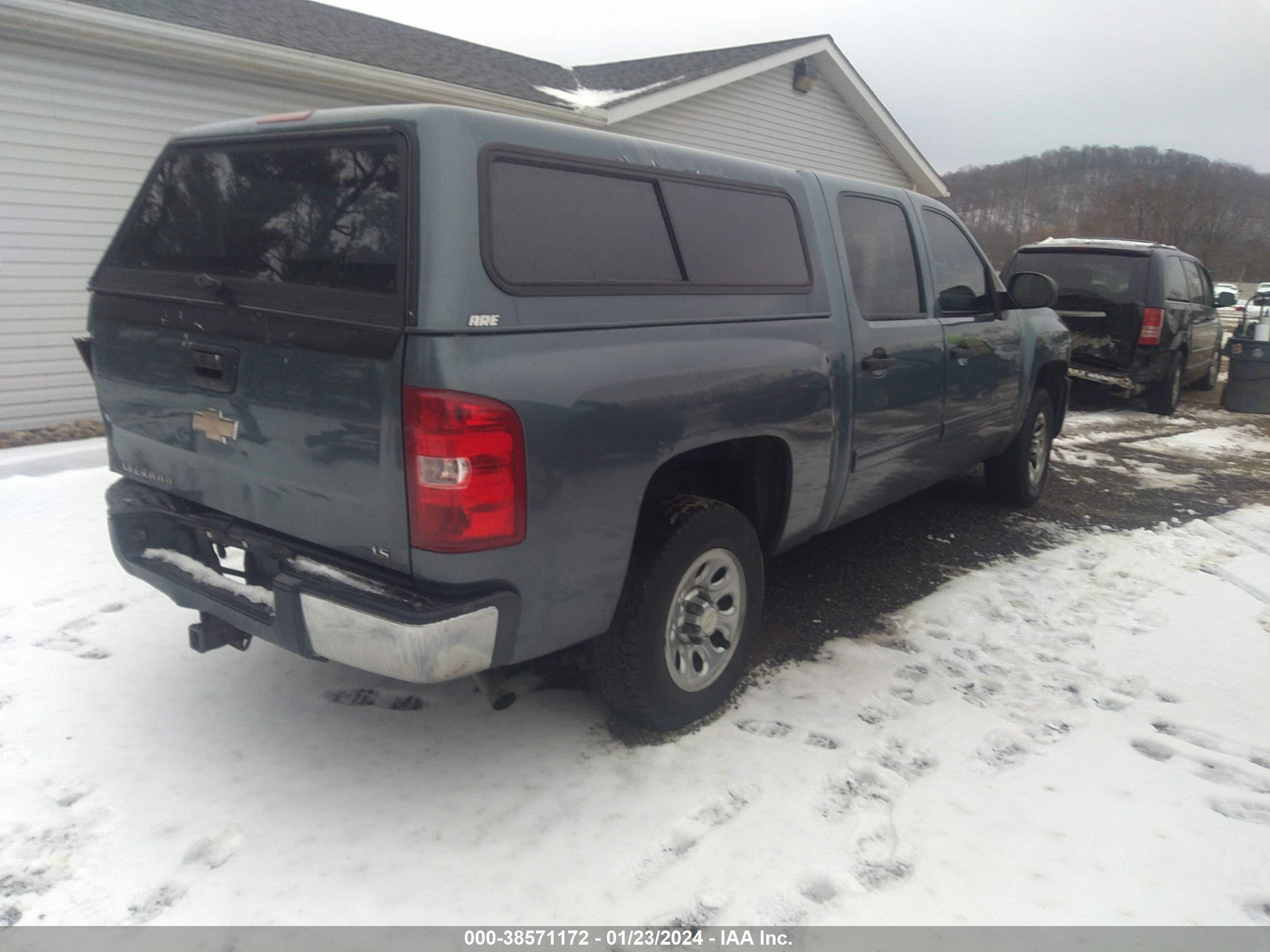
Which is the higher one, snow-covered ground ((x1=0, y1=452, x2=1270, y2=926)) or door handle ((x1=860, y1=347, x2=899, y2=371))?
door handle ((x1=860, y1=347, x2=899, y2=371))

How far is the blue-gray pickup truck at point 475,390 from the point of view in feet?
7.43

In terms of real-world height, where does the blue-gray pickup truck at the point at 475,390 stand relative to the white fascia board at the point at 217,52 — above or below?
below

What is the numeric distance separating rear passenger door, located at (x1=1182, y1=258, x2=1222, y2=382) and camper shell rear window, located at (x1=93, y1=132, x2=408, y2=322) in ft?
35.5

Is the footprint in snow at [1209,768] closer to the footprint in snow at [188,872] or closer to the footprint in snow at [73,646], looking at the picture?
the footprint in snow at [188,872]

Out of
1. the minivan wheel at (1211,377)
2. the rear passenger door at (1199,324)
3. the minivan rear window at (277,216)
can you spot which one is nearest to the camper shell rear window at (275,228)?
the minivan rear window at (277,216)

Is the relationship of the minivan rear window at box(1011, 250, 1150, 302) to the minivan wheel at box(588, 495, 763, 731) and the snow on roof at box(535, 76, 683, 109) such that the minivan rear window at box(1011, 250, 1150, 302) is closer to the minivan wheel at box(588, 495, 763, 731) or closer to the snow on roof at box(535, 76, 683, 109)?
the snow on roof at box(535, 76, 683, 109)

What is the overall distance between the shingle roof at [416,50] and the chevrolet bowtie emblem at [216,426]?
6353 millimetres

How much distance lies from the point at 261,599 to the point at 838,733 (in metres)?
2.02

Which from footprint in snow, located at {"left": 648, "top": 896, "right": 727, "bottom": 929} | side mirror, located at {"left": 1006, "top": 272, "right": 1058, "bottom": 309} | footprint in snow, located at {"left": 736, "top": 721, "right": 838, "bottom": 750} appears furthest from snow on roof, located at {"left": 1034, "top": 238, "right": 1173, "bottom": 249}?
footprint in snow, located at {"left": 648, "top": 896, "right": 727, "bottom": 929}

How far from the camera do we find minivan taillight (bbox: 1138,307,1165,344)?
9484 mm

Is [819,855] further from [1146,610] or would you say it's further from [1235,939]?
[1146,610]

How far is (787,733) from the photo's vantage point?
3143 millimetres

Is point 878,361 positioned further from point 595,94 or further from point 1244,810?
point 595,94

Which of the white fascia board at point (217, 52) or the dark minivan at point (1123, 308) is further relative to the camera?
the dark minivan at point (1123, 308)
